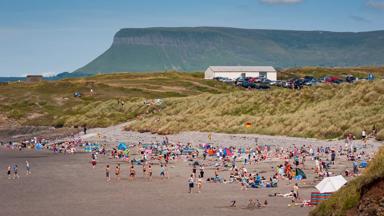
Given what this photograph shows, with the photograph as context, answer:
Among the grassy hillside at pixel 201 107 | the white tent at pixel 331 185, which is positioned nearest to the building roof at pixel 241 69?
the grassy hillside at pixel 201 107

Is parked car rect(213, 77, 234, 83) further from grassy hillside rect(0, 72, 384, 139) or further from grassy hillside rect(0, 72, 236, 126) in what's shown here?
grassy hillside rect(0, 72, 384, 139)

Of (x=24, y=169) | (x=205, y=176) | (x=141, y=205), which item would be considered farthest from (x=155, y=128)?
(x=141, y=205)

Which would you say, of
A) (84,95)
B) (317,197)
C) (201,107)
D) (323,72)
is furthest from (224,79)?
(317,197)

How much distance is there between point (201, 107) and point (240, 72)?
7061 centimetres

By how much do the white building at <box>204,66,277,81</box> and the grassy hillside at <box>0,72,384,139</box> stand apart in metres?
17.8

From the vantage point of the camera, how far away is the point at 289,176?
1636 inches

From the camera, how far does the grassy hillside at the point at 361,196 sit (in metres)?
20.6

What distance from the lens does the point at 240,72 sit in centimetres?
16575

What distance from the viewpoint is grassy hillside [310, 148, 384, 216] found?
20.6 meters

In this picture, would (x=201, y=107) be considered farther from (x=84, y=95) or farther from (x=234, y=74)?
(x=234, y=74)

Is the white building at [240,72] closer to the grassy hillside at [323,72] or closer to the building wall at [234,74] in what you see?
A: the building wall at [234,74]

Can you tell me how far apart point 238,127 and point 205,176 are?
30961 mm

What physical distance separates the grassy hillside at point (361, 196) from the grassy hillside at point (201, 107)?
34.5 m

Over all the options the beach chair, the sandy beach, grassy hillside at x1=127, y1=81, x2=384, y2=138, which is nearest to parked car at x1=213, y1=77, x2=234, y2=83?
grassy hillside at x1=127, y1=81, x2=384, y2=138
